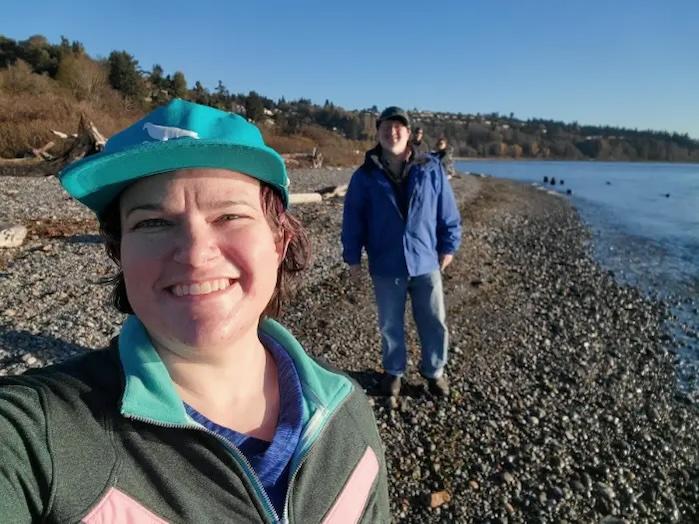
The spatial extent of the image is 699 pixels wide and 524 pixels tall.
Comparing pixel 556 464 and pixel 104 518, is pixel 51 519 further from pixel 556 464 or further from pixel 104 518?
pixel 556 464

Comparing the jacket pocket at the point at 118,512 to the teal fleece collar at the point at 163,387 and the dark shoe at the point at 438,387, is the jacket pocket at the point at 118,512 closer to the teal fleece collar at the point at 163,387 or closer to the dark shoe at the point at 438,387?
the teal fleece collar at the point at 163,387

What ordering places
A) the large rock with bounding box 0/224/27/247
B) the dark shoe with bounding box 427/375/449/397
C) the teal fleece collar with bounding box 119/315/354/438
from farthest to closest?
the large rock with bounding box 0/224/27/247
the dark shoe with bounding box 427/375/449/397
the teal fleece collar with bounding box 119/315/354/438

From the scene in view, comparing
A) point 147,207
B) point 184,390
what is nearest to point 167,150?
point 147,207

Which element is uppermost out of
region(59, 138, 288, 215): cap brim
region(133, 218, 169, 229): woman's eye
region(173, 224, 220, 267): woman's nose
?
region(59, 138, 288, 215): cap brim

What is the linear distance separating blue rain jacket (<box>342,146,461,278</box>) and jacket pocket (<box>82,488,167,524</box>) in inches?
143

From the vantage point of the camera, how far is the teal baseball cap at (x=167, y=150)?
1298 millimetres

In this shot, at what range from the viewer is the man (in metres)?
4.59

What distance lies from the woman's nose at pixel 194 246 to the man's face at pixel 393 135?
11.1 ft

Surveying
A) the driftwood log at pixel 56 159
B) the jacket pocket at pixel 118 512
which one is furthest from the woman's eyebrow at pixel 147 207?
the driftwood log at pixel 56 159

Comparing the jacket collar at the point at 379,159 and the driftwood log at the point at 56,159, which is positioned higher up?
the jacket collar at the point at 379,159

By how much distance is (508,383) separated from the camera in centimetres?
602

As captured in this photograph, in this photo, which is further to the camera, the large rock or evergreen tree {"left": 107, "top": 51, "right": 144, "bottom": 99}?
evergreen tree {"left": 107, "top": 51, "right": 144, "bottom": 99}

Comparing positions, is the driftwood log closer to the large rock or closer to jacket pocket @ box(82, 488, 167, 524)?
the large rock

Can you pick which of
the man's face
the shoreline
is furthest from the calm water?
the man's face
